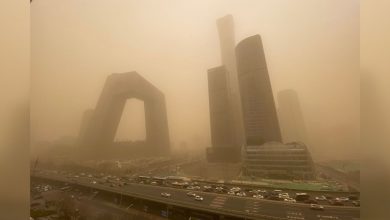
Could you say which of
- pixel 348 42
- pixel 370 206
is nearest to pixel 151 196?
pixel 370 206

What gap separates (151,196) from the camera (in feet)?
4.06

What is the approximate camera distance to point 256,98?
42.6 inches

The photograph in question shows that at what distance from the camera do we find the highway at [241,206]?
99 cm

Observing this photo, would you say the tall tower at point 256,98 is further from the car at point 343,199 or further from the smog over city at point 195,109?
the car at point 343,199

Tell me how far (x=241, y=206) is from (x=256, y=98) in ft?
1.36

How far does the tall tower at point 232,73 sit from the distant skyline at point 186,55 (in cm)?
3

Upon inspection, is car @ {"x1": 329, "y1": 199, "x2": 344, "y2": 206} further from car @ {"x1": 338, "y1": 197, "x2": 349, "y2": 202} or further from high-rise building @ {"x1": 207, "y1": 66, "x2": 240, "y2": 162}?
high-rise building @ {"x1": 207, "y1": 66, "x2": 240, "y2": 162}

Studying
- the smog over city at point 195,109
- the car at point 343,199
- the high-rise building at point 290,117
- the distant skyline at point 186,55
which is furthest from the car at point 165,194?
the car at point 343,199

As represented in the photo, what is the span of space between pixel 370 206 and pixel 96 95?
1265mm

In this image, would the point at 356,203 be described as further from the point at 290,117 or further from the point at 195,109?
the point at 195,109

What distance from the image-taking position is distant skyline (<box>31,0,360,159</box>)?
1.02m

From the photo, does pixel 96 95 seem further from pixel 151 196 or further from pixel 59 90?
pixel 151 196

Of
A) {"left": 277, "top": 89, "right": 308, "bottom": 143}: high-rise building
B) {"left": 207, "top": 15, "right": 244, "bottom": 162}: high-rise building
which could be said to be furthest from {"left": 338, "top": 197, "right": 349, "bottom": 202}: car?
{"left": 207, "top": 15, "right": 244, "bottom": 162}: high-rise building

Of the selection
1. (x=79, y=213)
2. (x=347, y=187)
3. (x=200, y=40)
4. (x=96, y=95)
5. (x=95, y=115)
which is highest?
(x=200, y=40)
